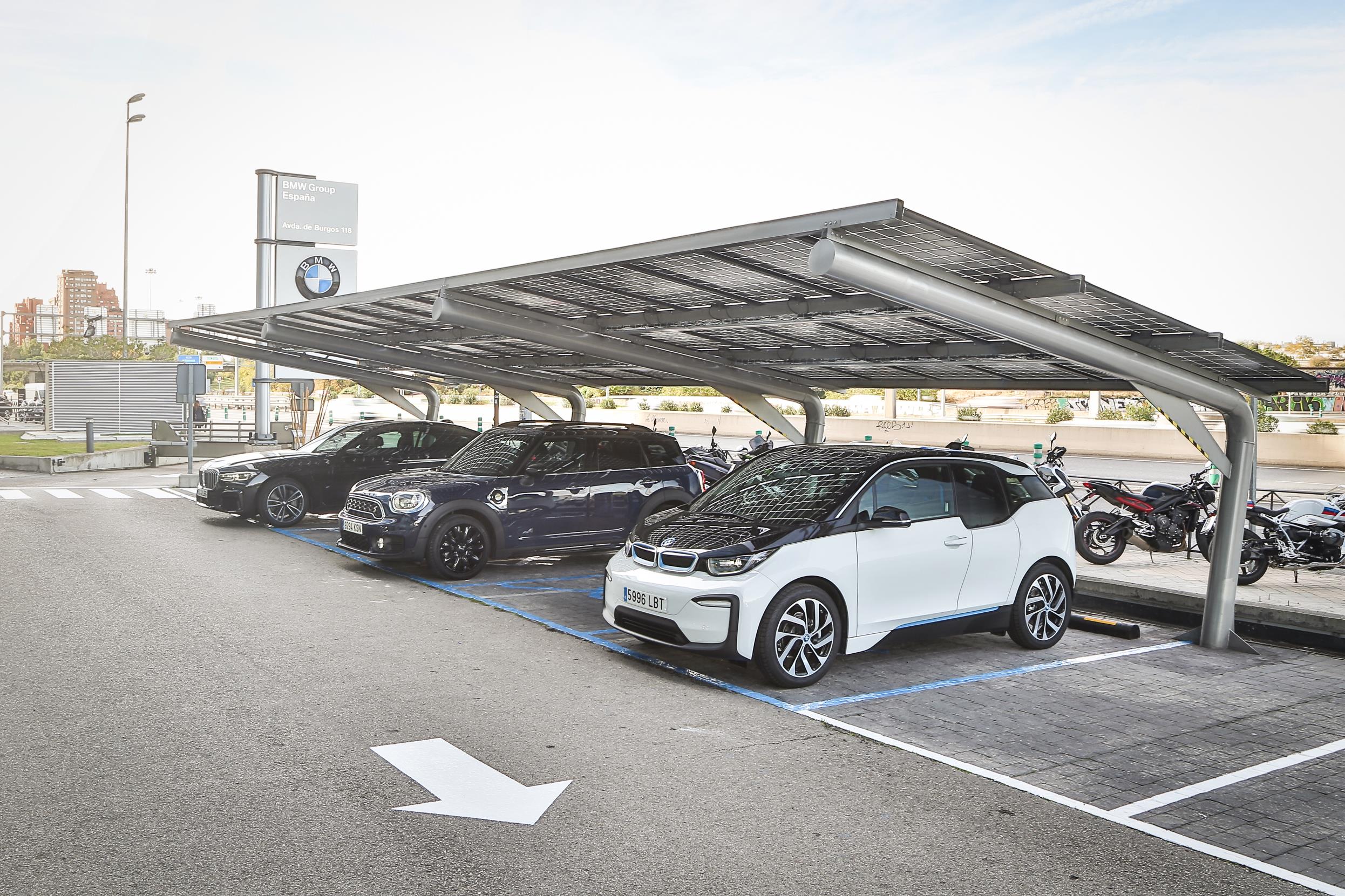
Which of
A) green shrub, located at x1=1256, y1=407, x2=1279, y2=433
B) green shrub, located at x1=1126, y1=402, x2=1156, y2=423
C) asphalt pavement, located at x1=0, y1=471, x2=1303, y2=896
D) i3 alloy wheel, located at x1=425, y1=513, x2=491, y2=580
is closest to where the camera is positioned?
asphalt pavement, located at x1=0, y1=471, x2=1303, y2=896

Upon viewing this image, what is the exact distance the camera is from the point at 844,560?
723 centimetres

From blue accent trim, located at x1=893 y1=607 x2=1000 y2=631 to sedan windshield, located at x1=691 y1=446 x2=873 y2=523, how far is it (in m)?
1.02

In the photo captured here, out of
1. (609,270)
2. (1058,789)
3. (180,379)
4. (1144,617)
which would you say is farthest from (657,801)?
(180,379)

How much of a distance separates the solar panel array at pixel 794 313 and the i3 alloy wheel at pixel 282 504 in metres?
2.46

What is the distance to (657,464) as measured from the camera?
1252 centimetres

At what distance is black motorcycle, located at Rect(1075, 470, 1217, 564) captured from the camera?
12.2 metres

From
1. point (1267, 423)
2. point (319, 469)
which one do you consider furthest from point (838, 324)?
point (1267, 423)

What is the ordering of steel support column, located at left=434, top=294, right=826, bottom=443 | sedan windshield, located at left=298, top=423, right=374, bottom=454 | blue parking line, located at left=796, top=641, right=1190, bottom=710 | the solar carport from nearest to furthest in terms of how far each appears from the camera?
blue parking line, located at left=796, top=641, right=1190, bottom=710, the solar carport, steel support column, located at left=434, top=294, right=826, bottom=443, sedan windshield, located at left=298, top=423, right=374, bottom=454

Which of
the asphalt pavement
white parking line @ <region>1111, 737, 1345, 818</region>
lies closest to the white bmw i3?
the asphalt pavement

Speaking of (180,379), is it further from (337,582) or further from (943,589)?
(943,589)

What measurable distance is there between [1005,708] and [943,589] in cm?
123

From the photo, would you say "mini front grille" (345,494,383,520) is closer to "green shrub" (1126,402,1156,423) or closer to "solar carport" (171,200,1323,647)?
"solar carport" (171,200,1323,647)

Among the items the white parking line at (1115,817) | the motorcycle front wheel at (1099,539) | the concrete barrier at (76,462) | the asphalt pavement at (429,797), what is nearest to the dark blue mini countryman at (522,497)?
the asphalt pavement at (429,797)

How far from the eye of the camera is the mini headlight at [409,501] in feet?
35.6
